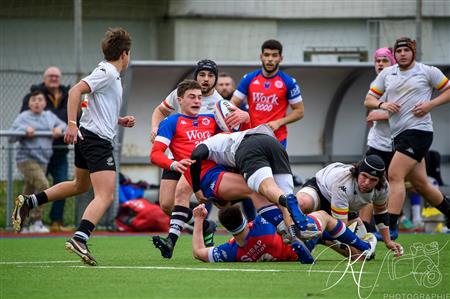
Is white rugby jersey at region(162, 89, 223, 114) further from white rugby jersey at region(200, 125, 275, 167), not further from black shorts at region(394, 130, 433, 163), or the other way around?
black shorts at region(394, 130, 433, 163)

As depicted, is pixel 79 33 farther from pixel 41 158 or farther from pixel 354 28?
pixel 354 28

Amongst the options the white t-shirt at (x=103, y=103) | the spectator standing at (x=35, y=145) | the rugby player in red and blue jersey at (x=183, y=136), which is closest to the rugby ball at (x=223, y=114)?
the rugby player in red and blue jersey at (x=183, y=136)

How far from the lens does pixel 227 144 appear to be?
987cm

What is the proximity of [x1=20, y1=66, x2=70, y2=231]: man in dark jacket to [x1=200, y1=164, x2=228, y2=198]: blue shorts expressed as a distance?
6.09m

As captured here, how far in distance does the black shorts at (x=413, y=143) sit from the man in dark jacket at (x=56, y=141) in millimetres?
5559

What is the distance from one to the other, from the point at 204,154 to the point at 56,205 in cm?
644

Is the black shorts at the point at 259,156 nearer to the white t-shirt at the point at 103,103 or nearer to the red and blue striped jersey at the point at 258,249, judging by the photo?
the red and blue striped jersey at the point at 258,249

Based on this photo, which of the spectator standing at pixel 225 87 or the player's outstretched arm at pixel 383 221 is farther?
the spectator standing at pixel 225 87

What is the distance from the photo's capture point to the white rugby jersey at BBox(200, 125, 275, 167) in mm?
9812

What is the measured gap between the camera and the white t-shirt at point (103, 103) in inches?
380

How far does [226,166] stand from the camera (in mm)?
10086

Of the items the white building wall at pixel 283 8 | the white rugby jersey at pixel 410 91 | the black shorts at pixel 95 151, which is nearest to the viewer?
the black shorts at pixel 95 151

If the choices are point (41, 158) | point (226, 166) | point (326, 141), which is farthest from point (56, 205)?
point (226, 166)

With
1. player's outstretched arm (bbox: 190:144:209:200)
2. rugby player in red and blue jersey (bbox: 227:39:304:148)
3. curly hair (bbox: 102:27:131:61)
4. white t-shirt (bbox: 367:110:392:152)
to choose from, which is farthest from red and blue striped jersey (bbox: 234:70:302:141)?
curly hair (bbox: 102:27:131:61)
